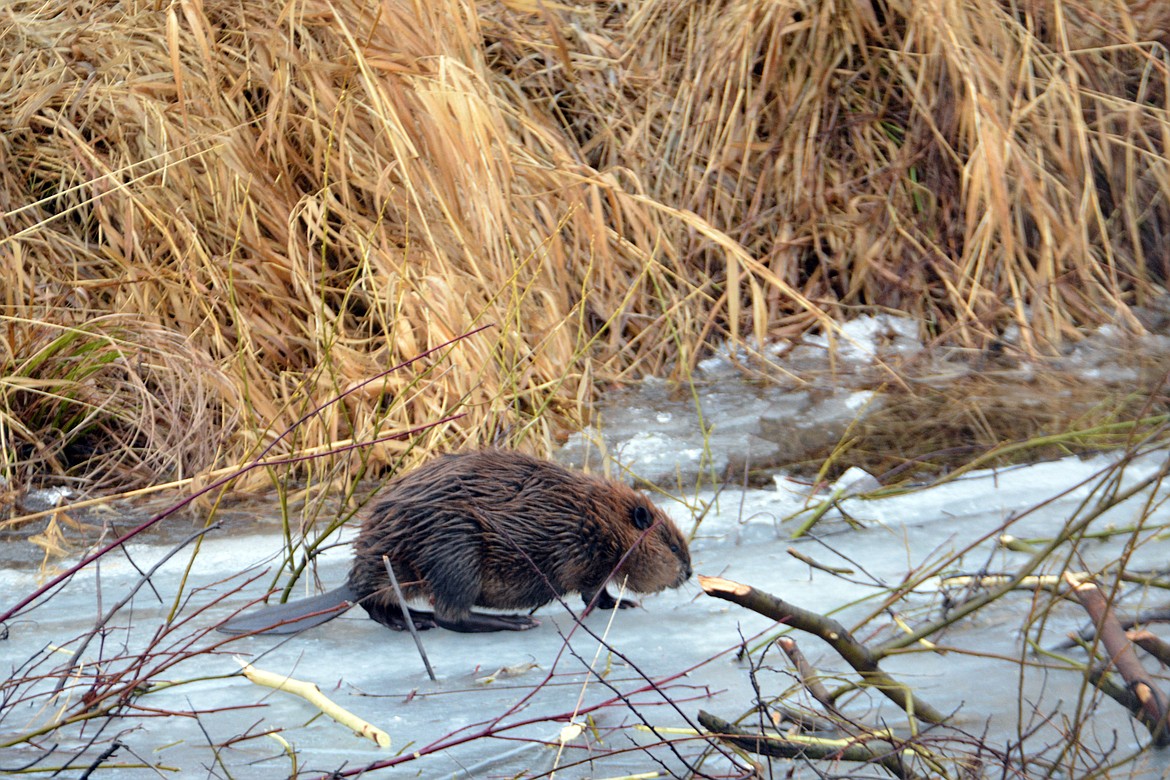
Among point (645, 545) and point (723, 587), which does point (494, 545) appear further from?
point (723, 587)

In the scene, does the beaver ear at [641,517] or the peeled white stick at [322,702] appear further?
the beaver ear at [641,517]

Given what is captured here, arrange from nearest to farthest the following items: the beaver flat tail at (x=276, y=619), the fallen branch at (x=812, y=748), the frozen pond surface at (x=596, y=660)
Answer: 1. the fallen branch at (x=812, y=748)
2. the frozen pond surface at (x=596, y=660)
3. the beaver flat tail at (x=276, y=619)

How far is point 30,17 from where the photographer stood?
479 centimetres

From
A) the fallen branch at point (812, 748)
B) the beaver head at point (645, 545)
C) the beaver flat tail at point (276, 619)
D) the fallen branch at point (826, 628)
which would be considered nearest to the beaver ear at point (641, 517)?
the beaver head at point (645, 545)

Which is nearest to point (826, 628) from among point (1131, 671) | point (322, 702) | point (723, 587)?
point (723, 587)

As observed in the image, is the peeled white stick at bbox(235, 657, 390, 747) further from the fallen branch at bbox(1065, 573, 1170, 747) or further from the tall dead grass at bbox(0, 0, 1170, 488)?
the tall dead grass at bbox(0, 0, 1170, 488)

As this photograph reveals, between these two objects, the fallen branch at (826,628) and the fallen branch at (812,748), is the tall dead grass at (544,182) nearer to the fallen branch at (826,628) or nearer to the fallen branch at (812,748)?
the fallen branch at (826,628)

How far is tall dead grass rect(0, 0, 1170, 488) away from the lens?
3.91m

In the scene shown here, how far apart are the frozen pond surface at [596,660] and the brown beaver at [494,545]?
0.24 feet

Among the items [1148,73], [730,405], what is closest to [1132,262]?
[1148,73]

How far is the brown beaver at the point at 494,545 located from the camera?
2539 mm

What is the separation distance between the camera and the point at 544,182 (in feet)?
14.0

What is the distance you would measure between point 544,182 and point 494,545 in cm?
192

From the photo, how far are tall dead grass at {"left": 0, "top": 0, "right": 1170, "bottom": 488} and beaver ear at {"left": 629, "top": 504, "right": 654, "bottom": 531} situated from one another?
0.72 meters
